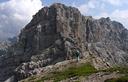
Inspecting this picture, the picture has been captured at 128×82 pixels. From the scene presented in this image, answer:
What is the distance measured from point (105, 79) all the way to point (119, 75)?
102 inches

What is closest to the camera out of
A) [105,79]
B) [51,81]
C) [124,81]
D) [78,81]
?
[124,81]

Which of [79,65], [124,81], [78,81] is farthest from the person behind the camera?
[79,65]

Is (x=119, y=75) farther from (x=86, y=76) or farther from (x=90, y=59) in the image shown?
(x=90, y=59)

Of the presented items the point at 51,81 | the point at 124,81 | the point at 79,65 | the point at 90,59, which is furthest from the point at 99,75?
the point at 90,59

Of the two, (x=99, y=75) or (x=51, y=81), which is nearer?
(x=99, y=75)

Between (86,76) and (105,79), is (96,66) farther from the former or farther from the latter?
(105,79)

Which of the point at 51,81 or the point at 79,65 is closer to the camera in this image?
the point at 51,81

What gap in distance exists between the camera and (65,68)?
371 feet

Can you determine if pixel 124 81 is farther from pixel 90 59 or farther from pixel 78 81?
pixel 90 59

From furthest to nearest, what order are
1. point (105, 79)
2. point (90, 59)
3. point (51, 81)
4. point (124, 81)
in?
point (90, 59) → point (51, 81) → point (105, 79) → point (124, 81)

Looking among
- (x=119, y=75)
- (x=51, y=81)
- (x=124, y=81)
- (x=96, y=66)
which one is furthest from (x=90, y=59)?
(x=124, y=81)

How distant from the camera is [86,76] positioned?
7456cm

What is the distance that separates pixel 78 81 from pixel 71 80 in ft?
14.1

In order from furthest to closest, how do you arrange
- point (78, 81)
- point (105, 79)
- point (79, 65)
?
point (79, 65) < point (78, 81) < point (105, 79)
